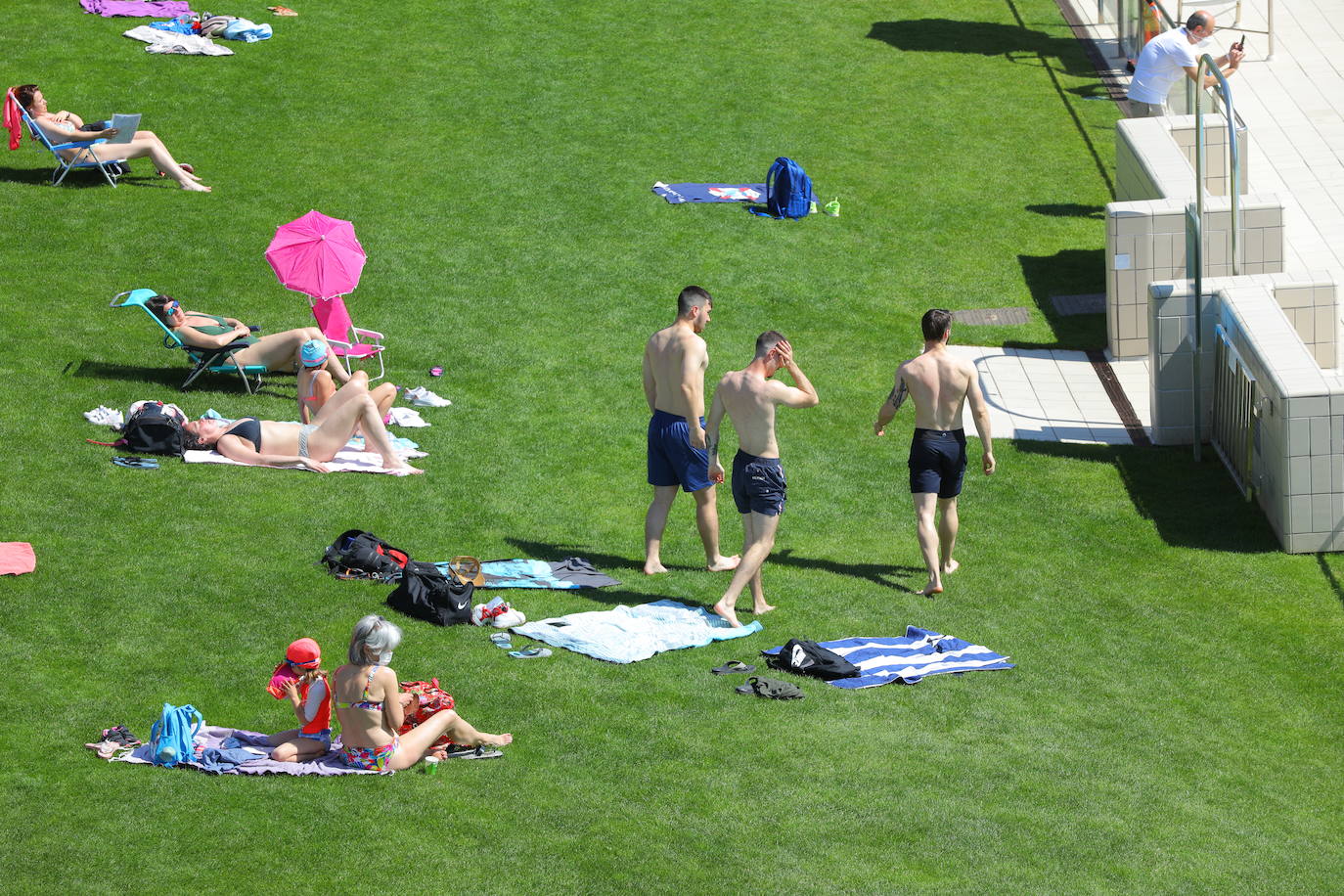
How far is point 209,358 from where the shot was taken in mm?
14656

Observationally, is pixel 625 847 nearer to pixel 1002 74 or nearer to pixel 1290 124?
pixel 1290 124

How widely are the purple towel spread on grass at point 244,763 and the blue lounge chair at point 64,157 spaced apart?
11958mm

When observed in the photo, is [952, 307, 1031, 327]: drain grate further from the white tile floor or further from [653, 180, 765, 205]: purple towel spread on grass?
[653, 180, 765, 205]: purple towel spread on grass

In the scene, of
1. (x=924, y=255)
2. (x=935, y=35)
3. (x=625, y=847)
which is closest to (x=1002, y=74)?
(x=935, y=35)

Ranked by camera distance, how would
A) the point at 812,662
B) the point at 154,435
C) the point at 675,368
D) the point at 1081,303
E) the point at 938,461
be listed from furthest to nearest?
the point at 1081,303 < the point at 154,435 < the point at 938,461 < the point at 675,368 < the point at 812,662

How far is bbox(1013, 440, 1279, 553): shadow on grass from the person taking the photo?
13.5 m

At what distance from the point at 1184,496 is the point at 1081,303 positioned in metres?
4.73

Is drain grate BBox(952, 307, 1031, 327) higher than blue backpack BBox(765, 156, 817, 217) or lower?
lower

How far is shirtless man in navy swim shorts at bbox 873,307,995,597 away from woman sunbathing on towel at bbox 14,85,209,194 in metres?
11.0

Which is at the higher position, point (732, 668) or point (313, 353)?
point (313, 353)

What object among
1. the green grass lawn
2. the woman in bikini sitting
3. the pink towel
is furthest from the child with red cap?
the woman in bikini sitting

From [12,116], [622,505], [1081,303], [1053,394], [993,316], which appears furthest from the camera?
[12,116]

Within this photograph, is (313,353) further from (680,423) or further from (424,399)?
(680,423)

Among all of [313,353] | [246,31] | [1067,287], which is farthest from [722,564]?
[246,31]
